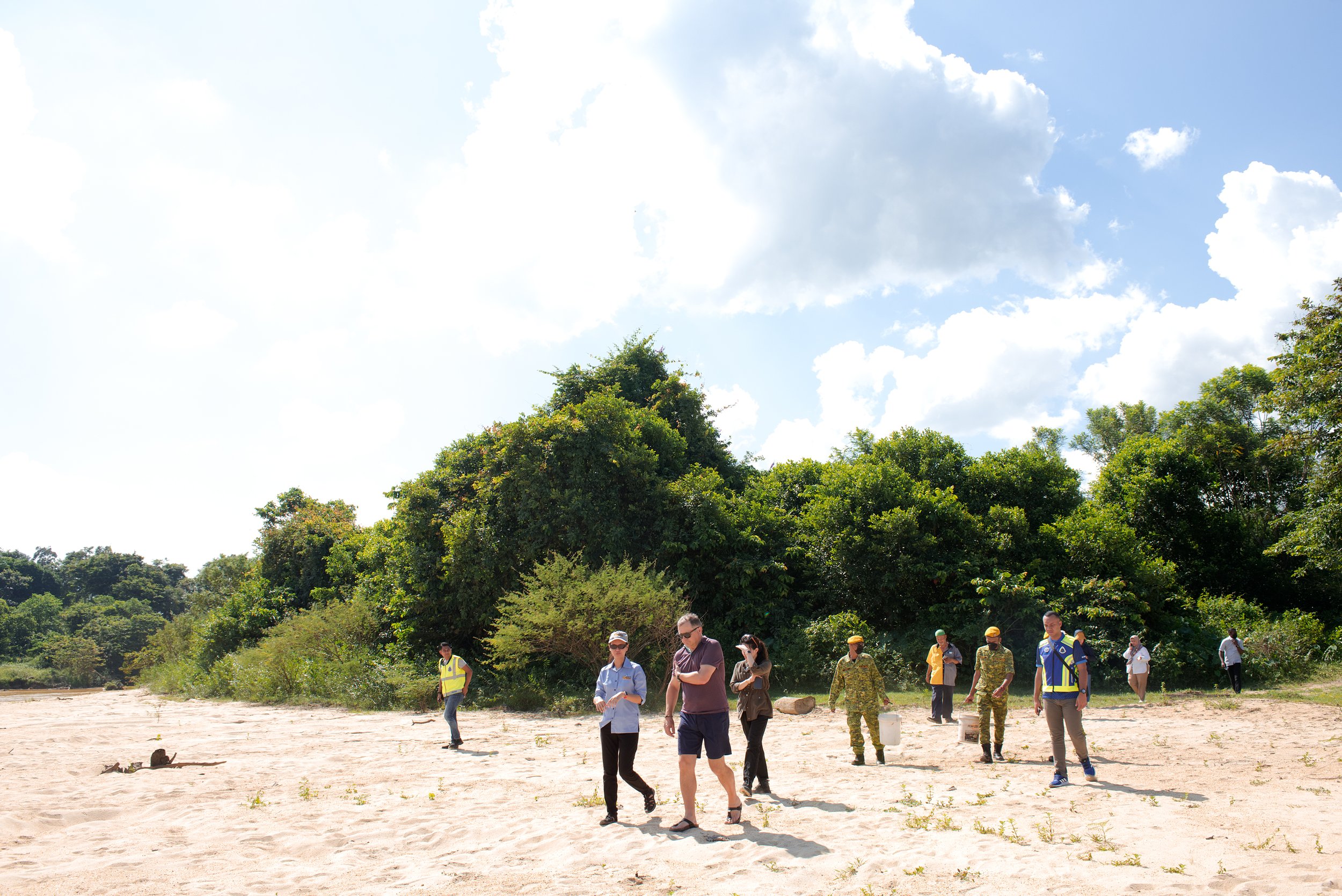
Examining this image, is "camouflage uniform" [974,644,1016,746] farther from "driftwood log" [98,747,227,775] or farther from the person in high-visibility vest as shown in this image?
"driftwood log" [98,747,227,775]

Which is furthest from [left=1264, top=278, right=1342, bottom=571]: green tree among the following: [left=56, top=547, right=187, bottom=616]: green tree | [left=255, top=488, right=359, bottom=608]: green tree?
[left=56, top=547, right=187, bottom=616]: green tree

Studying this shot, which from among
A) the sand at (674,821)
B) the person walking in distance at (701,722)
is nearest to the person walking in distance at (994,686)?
the sand at (674,821)

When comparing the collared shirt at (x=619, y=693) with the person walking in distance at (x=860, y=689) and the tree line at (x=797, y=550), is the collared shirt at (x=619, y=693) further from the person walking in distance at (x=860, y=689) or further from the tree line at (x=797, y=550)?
the tree line at (x=797, y=550)

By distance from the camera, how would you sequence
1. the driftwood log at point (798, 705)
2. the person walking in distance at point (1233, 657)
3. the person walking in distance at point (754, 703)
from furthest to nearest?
the person walking in distance at point (1233, 657) → the driftwood log at point (798, 705) → the person walking in distance at point (754, 703)

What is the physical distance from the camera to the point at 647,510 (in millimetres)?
22375

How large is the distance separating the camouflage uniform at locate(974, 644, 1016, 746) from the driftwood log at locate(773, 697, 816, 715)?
573 cm

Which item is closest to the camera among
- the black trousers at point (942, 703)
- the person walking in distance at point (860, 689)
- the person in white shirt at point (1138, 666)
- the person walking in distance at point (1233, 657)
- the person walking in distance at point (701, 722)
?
the person walking in distance at point (701, 722)

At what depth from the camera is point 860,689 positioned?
30.9 feet

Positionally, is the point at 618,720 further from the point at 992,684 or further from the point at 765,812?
the point at 992,684

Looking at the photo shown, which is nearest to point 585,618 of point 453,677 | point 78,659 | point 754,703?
point 453,677

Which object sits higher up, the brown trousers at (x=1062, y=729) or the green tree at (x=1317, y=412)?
the green tree at (x=1317, y=412)

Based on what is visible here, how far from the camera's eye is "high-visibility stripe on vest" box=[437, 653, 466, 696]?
12344 mm

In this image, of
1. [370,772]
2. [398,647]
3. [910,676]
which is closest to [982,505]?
[910,676]

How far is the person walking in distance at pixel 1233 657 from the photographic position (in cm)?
1852
